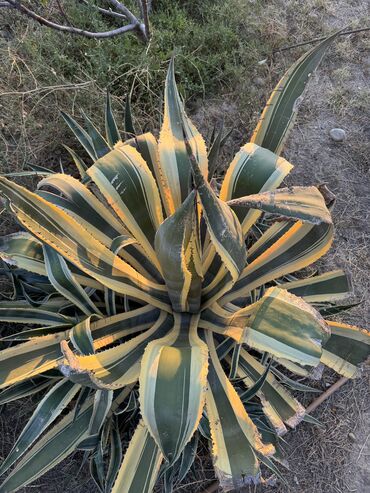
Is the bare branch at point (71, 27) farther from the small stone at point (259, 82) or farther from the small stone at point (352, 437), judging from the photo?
Answer: the small stone at point (352, 437)

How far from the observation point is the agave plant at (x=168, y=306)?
37.9 inches

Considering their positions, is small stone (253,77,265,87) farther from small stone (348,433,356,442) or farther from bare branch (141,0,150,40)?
small stone (348,433,356,442)

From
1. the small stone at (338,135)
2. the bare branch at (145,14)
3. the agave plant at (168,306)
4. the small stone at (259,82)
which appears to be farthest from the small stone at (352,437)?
the bare branch at (145,14)

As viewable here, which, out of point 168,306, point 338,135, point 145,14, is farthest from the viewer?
point 338,135

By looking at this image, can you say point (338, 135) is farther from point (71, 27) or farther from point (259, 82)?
point (71, 27)

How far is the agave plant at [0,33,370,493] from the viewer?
961 mm

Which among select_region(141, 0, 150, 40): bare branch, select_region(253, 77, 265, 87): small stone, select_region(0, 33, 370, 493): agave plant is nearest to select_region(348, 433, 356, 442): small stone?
select_region(0, 33, 370, 493): agave plant

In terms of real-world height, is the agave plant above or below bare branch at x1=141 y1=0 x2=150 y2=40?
below

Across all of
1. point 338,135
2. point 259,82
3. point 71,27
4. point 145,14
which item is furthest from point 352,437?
point 71,27

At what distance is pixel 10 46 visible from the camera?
2098 millimetres

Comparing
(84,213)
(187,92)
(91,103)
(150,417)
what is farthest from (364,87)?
(150,417)

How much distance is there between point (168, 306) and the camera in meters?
1.34

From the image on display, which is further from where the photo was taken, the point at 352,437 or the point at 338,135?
the point at 338,135

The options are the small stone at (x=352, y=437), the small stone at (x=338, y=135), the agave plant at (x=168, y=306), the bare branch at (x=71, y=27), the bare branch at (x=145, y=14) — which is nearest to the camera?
the agave plant at (x=168, y=306)
